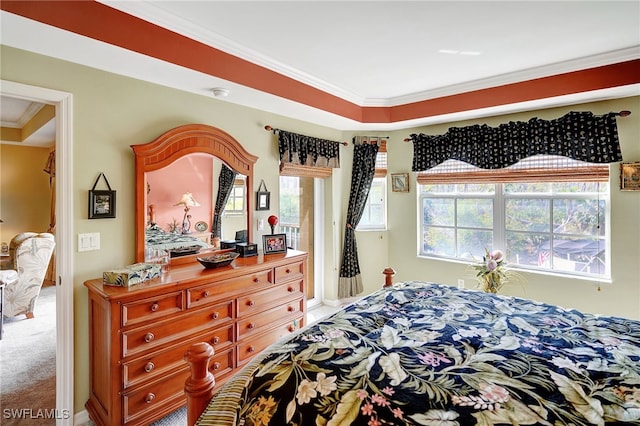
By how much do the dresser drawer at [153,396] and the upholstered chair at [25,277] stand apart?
283 cm

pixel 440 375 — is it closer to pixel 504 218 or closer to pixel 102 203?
pixel 102 203

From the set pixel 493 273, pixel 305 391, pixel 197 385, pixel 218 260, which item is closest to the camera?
pixel 305 391

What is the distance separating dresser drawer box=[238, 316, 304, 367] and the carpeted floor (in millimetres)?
1256

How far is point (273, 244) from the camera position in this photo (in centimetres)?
309

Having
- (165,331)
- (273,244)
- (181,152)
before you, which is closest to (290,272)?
(273,244)

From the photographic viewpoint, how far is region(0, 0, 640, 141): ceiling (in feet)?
6.23

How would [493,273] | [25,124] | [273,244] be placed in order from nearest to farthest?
1. [273,244]
2. [493,273]
3. [25,124]

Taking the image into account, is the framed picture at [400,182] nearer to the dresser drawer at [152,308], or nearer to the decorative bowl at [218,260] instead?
the decorative bowl at [218,260]

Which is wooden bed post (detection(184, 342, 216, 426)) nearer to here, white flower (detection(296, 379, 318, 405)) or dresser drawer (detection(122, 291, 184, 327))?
white flower (detection(296, 379, 318, 405))

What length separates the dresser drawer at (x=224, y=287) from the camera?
2.22 meters

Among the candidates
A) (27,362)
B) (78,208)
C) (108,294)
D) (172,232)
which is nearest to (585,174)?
(172,232)

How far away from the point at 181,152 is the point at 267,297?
140 cm

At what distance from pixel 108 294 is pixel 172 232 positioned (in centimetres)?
82

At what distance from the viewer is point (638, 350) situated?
1.43 m
